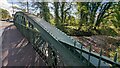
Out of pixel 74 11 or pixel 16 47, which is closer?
pixel 16 47

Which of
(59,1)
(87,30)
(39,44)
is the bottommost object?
(87,30)

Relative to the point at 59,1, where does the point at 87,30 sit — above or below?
below

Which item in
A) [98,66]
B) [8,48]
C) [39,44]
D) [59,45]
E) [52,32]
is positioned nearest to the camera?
[98,66]

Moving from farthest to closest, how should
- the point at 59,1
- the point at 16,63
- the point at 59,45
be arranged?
the point at 59,1 < the point at 16,63 < the point at 59,45

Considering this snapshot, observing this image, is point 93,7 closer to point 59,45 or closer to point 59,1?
point 59,1

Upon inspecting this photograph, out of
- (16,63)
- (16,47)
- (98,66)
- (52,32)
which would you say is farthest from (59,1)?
(98,66)

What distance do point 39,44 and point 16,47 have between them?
2.89 meters

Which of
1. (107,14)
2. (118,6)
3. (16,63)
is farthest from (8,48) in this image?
(107,14)

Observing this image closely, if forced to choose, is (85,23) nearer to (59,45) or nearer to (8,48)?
(8,48)

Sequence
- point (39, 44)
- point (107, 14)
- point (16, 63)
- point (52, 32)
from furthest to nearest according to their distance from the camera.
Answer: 1. point (107, 14)
2. point (16, 63)
3. point (39, 44)
4. point (52, 32)

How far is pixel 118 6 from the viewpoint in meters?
14.9

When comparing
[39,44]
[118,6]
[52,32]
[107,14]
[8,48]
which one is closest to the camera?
[52,32]

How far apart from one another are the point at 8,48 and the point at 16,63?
2199 mm

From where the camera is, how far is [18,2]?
1994 centimetres
